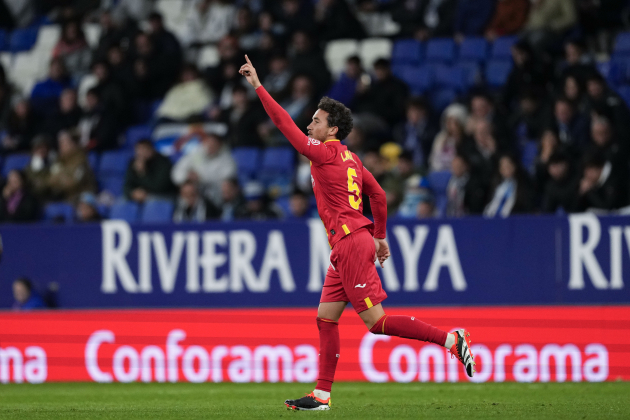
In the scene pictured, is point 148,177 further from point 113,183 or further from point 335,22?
point 335,22

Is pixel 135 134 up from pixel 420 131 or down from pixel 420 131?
up

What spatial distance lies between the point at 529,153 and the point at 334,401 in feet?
18.8

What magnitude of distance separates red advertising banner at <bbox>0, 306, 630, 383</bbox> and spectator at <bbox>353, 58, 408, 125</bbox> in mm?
→ 3929

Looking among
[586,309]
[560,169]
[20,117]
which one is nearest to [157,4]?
[20,117]

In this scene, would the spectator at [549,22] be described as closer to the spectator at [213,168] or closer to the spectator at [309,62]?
the spectator at [309,62]

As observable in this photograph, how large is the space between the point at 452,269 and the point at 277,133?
416cm

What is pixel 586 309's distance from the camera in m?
8.95

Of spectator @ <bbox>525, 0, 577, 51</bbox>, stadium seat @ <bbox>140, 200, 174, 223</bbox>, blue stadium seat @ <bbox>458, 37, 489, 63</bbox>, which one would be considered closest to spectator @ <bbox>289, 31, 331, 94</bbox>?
blue stadium seat @ <bbox>458, 37, 489, 63</bbox>

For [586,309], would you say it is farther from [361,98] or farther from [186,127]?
[186,127]

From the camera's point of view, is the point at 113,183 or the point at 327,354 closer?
the point at 327,354

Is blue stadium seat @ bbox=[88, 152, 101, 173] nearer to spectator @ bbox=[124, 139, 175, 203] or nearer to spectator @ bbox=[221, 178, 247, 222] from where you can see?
spectator @ bbox=[124, 139, 175, 203]

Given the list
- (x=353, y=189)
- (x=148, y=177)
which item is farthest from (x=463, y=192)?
(x=353, y=189)

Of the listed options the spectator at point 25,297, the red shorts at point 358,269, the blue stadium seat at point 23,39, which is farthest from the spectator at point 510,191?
the blue stadium seat at point 23,39

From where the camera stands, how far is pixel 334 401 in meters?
6.95
